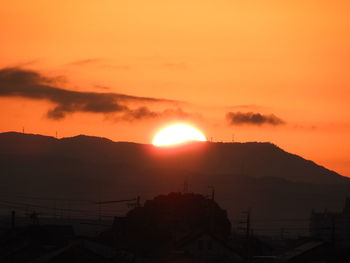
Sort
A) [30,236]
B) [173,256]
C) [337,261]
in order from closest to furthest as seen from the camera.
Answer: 1. [337,261]
2. [173,256]
3. [30,236]

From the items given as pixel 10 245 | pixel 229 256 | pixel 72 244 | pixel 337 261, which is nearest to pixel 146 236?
pixel 229 256

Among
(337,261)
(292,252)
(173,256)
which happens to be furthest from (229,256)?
(337,261)

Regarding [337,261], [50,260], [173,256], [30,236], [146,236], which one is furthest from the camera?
[146,236]

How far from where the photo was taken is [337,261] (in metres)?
65.2

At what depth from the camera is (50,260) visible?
76.6 m

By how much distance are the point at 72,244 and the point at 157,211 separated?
113 feet

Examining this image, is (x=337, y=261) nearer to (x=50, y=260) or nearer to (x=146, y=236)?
(x=50, y=260)

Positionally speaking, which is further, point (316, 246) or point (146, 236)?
point (146, 236)

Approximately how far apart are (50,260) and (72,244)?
2.82 metres

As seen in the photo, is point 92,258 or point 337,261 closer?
point 337,261

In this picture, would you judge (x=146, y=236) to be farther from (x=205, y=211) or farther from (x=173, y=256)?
(x=173, y=256)

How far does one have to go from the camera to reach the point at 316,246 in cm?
9106

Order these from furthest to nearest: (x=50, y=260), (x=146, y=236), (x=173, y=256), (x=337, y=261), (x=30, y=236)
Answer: (x=146, y=236), (x=30, y=236), (x=173, y=256), (x=50, y=260), (x=337, y=261)

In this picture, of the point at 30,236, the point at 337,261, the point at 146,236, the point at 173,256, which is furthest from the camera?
the point at 146,236
